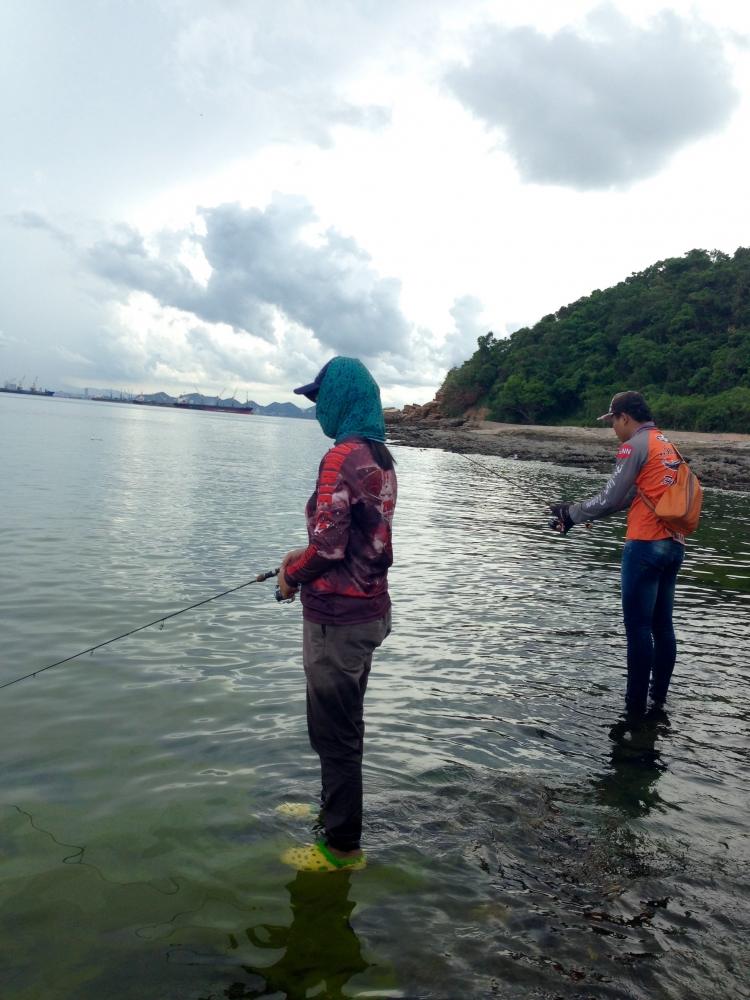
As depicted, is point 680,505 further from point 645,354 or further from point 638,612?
point 645,354

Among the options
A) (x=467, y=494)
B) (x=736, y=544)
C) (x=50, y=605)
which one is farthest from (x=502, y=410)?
(x=50, y=605)

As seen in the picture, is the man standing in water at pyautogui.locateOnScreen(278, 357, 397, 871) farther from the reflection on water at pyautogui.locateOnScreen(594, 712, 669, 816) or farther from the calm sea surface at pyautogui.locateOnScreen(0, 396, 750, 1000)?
the reflection on water at pyautogui.locateOnScreen(594, 712, 669, 816)

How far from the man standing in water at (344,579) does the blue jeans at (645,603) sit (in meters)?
3.18

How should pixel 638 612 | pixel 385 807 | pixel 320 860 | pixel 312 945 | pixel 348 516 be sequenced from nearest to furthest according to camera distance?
pixel 312 945
pixel 348 516
pixel 320 860
pixel 385 807
pixel 638 612

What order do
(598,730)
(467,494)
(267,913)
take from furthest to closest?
(467,494)
(598,730)
(267,913)

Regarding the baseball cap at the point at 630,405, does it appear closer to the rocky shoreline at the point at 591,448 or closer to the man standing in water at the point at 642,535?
the man standing in water at the point at 642,535

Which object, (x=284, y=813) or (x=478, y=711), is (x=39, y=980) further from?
(x=478, y=711)

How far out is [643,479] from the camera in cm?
647

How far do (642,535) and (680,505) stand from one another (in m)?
0.43

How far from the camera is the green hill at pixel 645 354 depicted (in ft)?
232

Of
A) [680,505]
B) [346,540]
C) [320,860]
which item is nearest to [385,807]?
[320,860]

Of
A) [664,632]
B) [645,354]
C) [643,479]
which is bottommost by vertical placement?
[664,632]

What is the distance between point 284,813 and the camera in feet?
16.2

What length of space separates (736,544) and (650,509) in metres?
13.5
